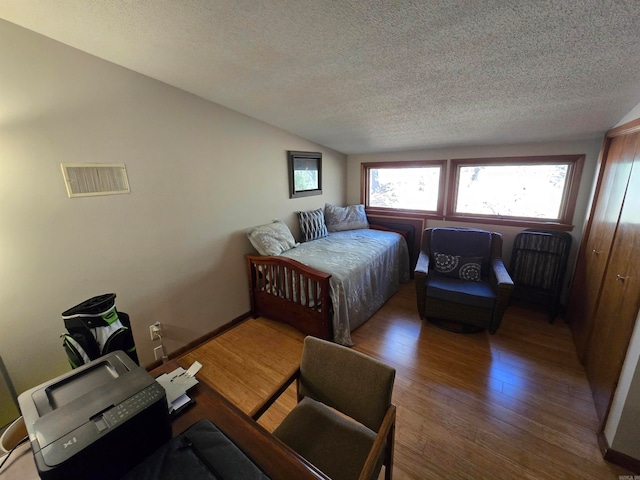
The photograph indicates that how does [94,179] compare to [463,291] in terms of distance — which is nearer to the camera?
[94,179]

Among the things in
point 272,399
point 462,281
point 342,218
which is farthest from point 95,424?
point 342,218

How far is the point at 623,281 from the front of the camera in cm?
150

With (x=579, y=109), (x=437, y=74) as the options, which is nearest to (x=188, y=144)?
(x=437, y=74)

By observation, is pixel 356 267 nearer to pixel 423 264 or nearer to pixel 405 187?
pixel 423 264

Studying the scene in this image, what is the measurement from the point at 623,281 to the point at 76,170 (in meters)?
3.31

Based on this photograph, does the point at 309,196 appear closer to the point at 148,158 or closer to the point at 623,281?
the point at 148,158

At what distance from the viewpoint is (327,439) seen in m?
1.10

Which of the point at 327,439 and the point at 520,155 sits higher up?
the point at 520,155

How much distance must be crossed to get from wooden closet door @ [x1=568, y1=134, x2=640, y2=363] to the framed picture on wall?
9.02ft

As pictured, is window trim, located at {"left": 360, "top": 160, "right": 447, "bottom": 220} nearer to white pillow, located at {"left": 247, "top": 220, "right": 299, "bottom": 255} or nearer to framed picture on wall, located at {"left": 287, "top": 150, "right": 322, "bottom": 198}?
framed picture on wall, located at {"left": 287, "top": 150, "right": 322, "bottom": 198}

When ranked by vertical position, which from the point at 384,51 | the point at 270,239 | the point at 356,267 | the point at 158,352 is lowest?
the point at 158,352

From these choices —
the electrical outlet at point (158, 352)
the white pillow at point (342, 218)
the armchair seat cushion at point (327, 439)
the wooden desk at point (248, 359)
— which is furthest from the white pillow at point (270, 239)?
the armchair seat cushion at point (327, 439)

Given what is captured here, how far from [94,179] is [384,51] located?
188cm

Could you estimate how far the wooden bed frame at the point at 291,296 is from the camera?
2201mm
